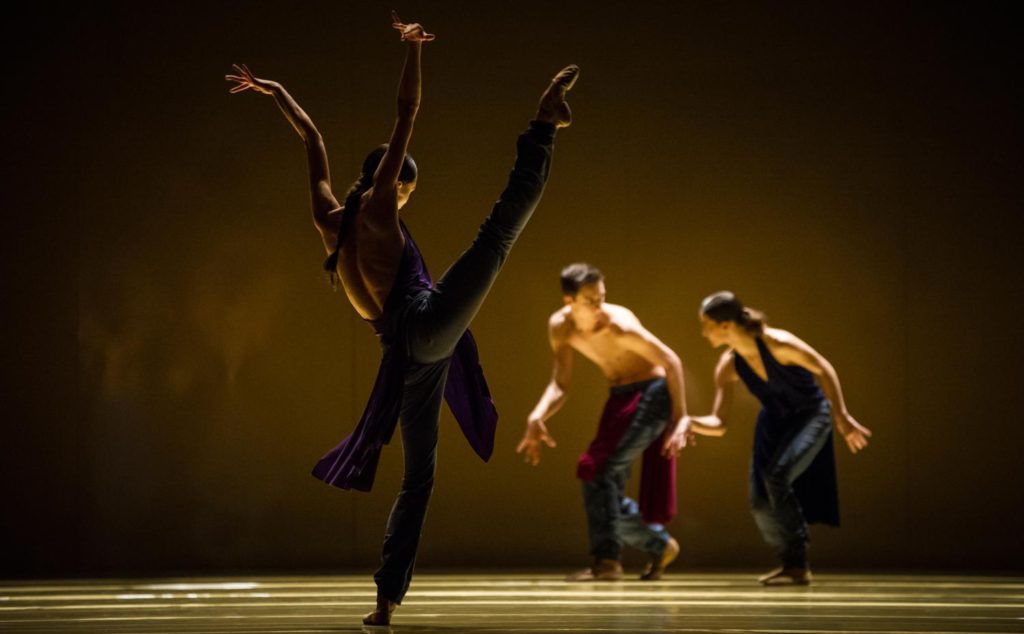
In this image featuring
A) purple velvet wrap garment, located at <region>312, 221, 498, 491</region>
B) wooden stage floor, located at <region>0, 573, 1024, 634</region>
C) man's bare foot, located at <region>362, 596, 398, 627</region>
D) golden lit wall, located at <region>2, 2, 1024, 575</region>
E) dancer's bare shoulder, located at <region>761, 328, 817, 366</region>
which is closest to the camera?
purple velvet wrap garment, located at <region>312, 221, 498, 491</region>

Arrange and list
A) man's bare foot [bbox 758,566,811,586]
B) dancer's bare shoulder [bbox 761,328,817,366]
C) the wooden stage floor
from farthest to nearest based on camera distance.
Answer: dancer's bare shoulder [bbox 761,328,817,366]
man's bare foot [bbox 758,566,811,586]
the wooden stage floor

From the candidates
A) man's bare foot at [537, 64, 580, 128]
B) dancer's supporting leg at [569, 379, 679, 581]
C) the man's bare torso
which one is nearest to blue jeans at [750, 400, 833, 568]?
dancer's supporting leg at [569, 379, 679, 581]

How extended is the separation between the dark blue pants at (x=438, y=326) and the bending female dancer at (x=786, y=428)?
198cm

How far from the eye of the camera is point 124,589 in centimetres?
515

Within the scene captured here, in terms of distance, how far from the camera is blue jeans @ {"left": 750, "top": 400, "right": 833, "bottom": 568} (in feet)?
17.7

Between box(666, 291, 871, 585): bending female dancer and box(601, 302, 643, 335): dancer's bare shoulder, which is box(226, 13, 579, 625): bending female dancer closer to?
box(601, 302, 643, 335): dancer's bare shoulder

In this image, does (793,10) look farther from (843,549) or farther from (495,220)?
(495,220)

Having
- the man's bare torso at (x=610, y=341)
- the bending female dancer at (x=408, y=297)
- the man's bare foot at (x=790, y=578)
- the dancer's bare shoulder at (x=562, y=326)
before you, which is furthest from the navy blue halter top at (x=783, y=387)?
the bending female dancer at (x=408, y=297)

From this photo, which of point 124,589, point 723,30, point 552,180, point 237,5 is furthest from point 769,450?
point 237,5

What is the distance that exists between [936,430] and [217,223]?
11.7ft

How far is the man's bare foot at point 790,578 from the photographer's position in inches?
210

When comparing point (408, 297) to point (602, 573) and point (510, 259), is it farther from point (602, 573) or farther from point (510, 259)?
point (510, 259)

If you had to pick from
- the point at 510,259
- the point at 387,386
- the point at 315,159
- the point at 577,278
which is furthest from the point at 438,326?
the point at 510,259

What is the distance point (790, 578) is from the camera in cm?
539
